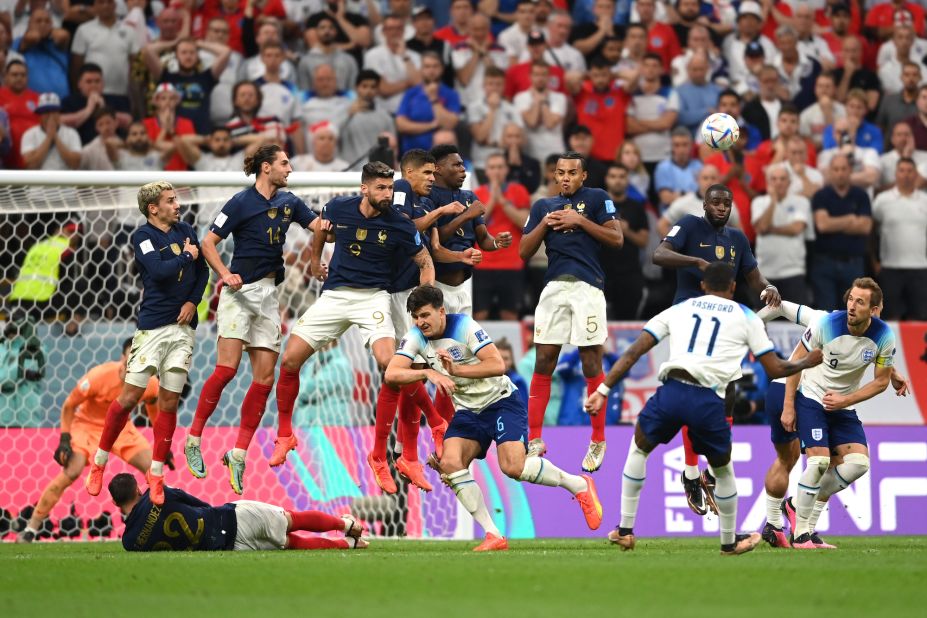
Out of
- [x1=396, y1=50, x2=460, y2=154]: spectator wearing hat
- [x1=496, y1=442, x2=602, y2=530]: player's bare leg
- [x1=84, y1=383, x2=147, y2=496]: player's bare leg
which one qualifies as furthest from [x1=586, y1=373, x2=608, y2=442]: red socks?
[x1=396, y1=50, x2=460, y2=154]: spectator wearing hat

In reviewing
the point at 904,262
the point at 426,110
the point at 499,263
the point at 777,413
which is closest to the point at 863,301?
the point at 777,413

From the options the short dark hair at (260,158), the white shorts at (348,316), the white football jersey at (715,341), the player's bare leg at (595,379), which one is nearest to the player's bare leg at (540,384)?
the player's bare leg at (595,379)

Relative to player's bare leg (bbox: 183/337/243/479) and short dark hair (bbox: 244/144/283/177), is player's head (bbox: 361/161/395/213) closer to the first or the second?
short dark hair (bbox: 244/144/283/177)

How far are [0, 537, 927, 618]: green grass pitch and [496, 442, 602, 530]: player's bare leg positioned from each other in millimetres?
349

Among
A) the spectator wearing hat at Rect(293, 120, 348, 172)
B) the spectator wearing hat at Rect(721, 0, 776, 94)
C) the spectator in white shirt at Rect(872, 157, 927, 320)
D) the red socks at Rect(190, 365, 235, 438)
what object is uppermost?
the spectator wearing hat at Rect(721, 0, 776, 94)

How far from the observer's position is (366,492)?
15477mm

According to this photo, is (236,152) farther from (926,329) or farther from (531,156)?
(926,329)

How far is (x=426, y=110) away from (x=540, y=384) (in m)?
6.52

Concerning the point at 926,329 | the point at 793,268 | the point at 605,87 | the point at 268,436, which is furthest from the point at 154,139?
the point at 926,329

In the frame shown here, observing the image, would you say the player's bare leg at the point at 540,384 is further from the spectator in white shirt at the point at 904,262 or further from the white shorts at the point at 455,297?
the spectator in white shirt at the point at 904,262

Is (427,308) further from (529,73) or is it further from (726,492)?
(529,73)

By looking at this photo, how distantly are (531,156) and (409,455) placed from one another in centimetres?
687

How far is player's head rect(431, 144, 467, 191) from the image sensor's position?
43.4ft

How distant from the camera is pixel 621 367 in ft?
33.8
